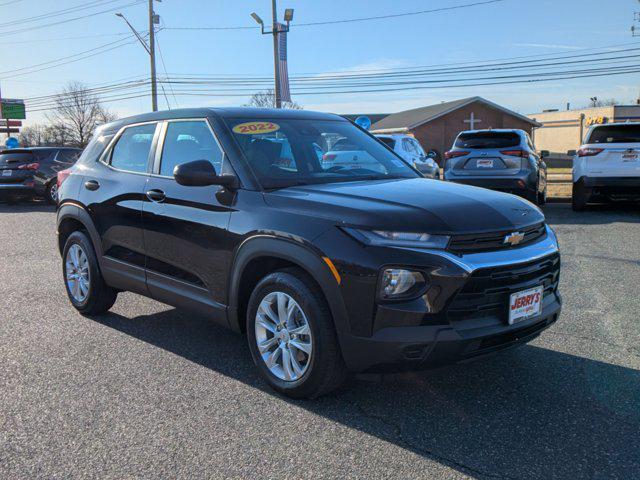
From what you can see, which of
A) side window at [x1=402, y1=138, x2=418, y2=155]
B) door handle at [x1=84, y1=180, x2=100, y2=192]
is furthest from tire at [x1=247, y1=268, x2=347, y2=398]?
side window at [x1=402, y1=138, x2=418, y2=155]

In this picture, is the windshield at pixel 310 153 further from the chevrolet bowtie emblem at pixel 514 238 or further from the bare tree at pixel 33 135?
the bare tree at pixel 33 135

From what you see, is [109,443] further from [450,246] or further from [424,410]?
[450,246]

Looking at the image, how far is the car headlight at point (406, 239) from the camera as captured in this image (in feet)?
10.3

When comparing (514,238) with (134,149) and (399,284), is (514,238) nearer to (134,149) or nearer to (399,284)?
(399,284)

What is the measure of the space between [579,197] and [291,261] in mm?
10628

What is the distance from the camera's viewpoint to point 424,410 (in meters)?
3.47

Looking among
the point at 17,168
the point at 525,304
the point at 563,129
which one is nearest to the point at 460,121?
the point at 563,129

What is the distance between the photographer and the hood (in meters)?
3.20

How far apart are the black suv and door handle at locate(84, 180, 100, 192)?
0.07m

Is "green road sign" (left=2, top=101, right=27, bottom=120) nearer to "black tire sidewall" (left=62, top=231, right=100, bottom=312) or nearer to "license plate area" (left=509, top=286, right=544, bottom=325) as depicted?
"black tire sidewall" (left=62, top=231, right=100, bottom=312)

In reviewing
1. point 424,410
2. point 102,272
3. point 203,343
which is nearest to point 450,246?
point 424,410

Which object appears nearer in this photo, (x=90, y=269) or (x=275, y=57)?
(x=90, y=269)

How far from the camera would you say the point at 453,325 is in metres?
3.10

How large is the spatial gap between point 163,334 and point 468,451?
112 inches
